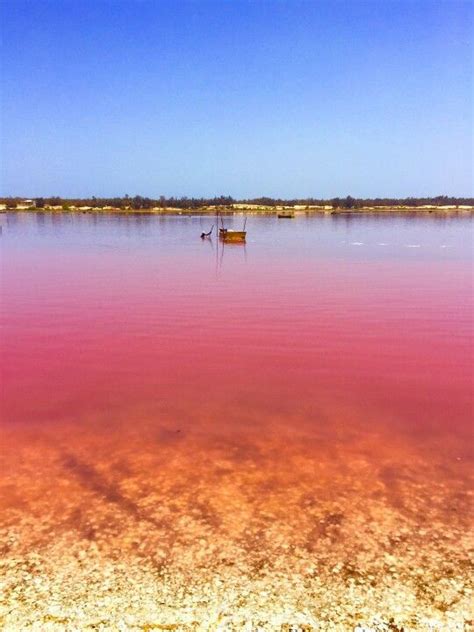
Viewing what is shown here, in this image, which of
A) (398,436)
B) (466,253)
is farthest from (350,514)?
(466,253)

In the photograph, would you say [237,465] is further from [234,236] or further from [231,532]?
[234,236]

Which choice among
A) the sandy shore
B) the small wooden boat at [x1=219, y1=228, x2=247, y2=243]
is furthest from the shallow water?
the small wooden boat at [x1=219, y1=228, x2=247, y2=243]

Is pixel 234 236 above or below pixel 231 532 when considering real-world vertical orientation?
above

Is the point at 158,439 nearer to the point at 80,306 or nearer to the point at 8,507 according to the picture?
the point at 8,507

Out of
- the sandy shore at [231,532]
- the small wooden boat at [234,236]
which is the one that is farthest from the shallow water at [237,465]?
the small wooden boat at [234,236]

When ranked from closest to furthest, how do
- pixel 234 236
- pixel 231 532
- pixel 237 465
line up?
1. pixel 231 532
2. pixel 237 465
3. pixel 234 236

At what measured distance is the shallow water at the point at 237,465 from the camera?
12.1 feet

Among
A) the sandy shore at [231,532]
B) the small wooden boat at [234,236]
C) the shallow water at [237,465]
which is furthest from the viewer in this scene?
the small wooden boat at [234,236]

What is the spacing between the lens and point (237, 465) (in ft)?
18.6

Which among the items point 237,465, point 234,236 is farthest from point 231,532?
point 234,236

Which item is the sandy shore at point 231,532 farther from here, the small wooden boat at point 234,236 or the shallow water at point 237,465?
the small wooden boat at point 234,236

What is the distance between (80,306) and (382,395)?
372 inches

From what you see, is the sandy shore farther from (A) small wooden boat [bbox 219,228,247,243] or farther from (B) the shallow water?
(A) small wooden boat [bbox 219,228,247,243]

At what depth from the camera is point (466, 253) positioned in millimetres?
30172
